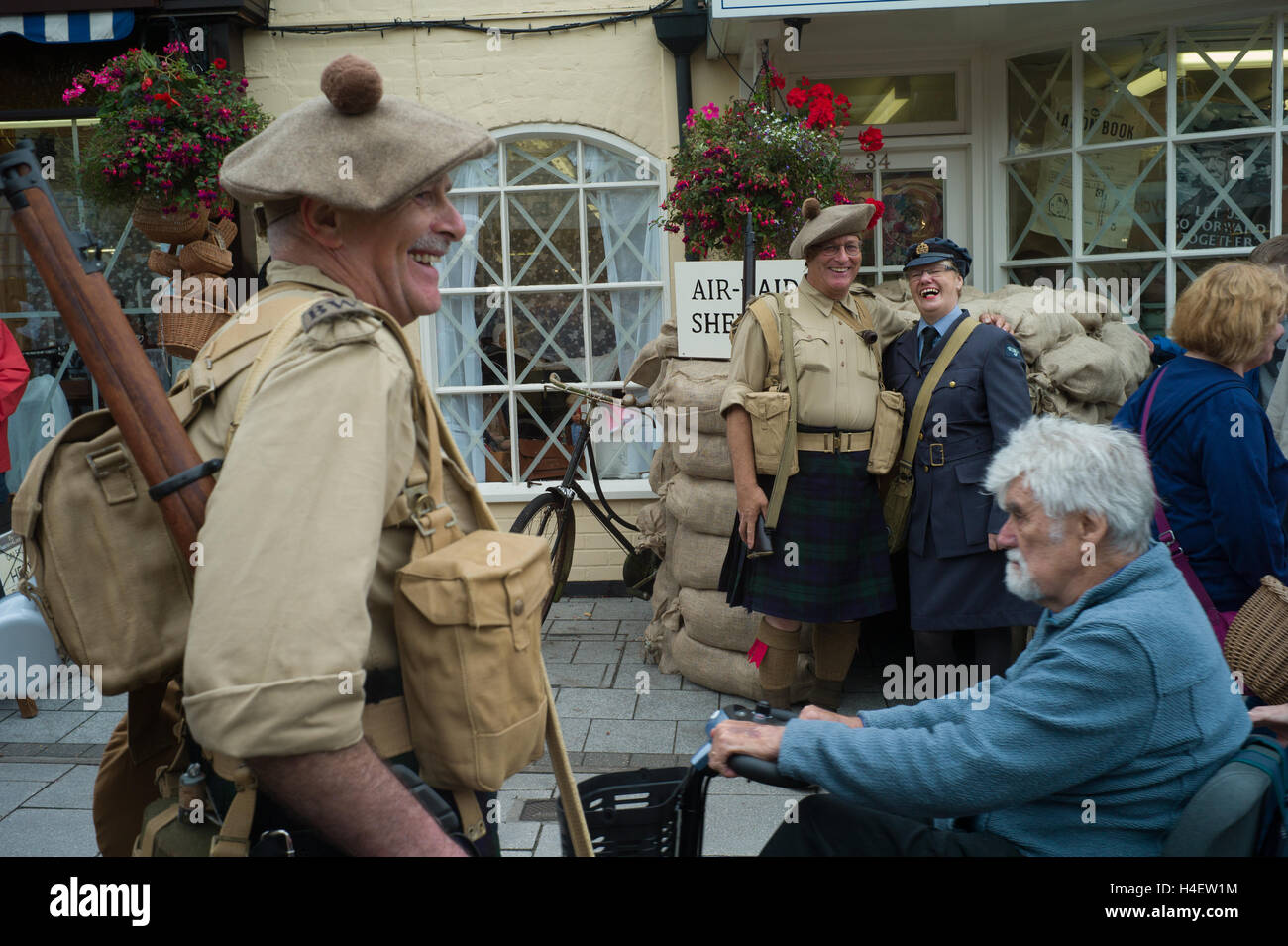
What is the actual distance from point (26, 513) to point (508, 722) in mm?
692

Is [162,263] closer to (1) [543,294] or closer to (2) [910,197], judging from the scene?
(1) [543,294]

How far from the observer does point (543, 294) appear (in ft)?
24.0

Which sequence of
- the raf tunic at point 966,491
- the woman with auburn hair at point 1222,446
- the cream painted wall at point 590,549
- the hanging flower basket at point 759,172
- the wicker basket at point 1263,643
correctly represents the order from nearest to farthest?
the wicker basket at point 1263,643, the woman with auburn hair at point 1222,446, the raf tunic at point 966,491, the hanging flower basket at point 759,172, the cream painted wall at point 590,549

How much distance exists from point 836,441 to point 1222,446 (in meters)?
1.57

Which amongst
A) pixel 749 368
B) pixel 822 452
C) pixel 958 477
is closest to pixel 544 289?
pixel 749 368

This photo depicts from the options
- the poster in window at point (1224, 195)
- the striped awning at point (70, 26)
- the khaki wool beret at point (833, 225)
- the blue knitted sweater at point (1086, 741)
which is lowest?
the blue knitted sweater at point (1086, 741)

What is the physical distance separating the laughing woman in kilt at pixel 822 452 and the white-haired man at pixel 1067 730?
233cm

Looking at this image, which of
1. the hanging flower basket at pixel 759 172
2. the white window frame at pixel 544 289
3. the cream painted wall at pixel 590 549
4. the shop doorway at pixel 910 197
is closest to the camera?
the hanging flower basket at pixel 759 172

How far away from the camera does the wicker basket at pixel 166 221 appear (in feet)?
20.1

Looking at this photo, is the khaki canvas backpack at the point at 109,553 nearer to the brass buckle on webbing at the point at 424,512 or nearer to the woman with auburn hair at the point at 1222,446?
the brass buckle on webbing at the point at 424,512

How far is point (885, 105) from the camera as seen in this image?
7016mm

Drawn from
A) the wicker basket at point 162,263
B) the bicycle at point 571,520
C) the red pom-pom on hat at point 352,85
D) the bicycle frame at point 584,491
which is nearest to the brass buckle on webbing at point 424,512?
the red pom-pom on hat at point 352,85

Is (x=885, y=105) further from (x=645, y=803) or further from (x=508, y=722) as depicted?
(x=508, y=722)

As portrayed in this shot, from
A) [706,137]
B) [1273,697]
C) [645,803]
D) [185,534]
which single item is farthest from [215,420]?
[706,137]
